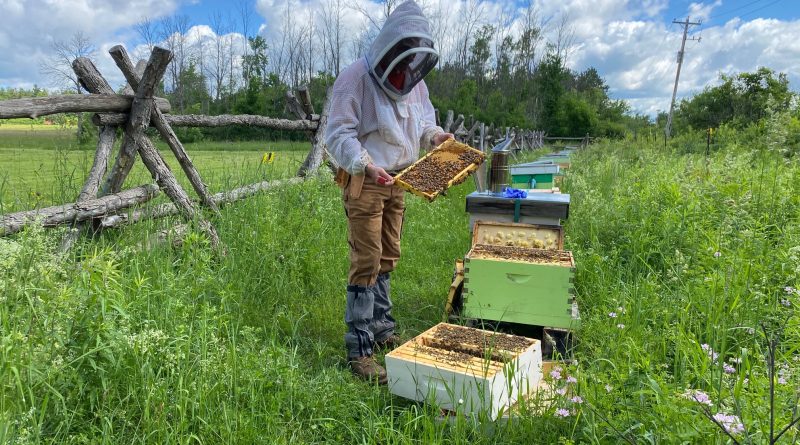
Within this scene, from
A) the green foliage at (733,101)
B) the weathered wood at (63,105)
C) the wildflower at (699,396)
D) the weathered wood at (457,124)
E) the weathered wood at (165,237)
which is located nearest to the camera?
the wildflower at (699,396)

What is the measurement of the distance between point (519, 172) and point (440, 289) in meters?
1.93

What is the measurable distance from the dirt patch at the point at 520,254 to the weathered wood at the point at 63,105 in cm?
296

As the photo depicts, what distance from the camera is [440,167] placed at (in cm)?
331

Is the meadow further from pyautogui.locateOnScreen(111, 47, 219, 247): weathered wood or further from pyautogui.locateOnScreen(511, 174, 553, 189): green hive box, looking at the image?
pyautogui.locateOnScreen(511, 174, 553, 189): green hive box

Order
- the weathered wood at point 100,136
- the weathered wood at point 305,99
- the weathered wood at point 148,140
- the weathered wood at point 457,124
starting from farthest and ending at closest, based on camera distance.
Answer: the weathered wood at point 457,124, the weathered wood at point 305,99, the weathered wood at point 148,140, the weathered wood at point 100,136

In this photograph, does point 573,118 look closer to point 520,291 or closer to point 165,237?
point 520,291

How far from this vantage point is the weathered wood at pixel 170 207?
12.4ft

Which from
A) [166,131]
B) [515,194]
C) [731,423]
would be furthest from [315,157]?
[731,423]

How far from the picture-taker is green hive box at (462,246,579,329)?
10.5ft

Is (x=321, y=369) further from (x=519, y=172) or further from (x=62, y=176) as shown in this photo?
(x=519, y=172)

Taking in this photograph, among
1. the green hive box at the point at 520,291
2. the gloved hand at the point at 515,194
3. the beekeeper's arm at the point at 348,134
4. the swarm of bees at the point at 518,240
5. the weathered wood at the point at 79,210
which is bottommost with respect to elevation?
the green hive box at the point at 520,291

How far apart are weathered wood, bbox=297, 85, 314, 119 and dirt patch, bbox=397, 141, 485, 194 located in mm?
5166

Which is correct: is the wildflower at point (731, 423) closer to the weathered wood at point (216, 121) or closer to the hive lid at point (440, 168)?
the hive lid at point (440, 168)

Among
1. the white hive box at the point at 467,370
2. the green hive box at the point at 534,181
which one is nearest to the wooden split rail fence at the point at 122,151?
the white hive box at the point at 467,370
